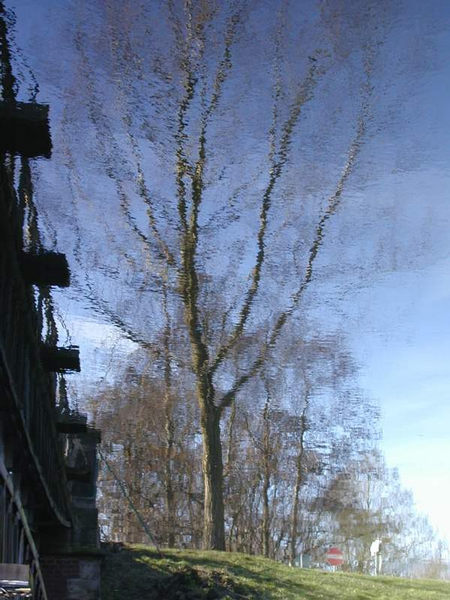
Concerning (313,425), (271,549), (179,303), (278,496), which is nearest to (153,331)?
(179,303)

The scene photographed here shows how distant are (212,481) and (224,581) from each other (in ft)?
19.2

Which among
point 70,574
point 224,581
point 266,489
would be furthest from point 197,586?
point 266,489

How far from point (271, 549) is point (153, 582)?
2138cm

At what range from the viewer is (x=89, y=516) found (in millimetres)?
13367

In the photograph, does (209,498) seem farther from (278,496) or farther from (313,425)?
(278,496)

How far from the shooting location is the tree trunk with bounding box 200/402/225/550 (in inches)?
711

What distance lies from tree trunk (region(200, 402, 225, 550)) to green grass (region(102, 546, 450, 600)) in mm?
2096

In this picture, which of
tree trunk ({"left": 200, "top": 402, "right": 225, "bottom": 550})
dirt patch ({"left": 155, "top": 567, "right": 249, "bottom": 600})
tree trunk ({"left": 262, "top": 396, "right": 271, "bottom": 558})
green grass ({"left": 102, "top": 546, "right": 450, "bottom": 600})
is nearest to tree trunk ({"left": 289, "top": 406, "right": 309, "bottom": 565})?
tree trunk ({"left": 262, "top": 396, "right": 271, "bottom": 558})

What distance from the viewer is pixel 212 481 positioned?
1888cm

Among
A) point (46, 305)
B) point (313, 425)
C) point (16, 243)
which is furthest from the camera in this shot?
point (313, 425)

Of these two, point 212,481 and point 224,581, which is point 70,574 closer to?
point 224,581

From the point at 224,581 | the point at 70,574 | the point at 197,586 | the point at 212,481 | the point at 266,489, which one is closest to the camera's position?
the point at 70,574

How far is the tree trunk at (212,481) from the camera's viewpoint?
1805cm

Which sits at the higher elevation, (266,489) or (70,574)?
(266,489)
